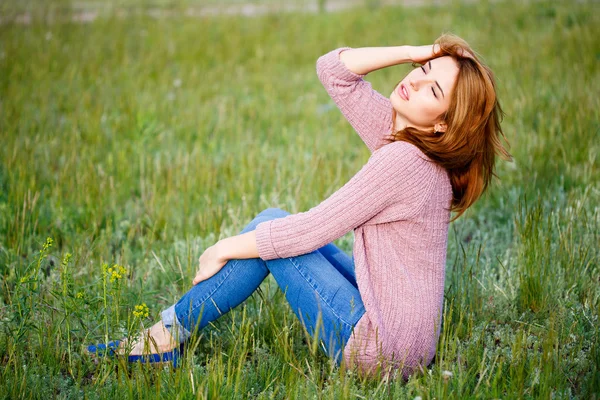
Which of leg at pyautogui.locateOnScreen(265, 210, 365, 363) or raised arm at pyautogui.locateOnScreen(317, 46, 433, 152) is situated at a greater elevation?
raised arm at pyautogui.locateOnScreen(317, 46, 433, 152)

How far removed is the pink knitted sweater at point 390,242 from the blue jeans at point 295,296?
0.21 ft

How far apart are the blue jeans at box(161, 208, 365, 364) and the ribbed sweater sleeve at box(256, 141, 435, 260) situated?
4.8 inches

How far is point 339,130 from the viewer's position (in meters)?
5.45

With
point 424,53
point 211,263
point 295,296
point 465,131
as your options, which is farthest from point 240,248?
point 424,53

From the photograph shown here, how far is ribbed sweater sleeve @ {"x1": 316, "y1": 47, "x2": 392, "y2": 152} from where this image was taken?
2719 millimetres

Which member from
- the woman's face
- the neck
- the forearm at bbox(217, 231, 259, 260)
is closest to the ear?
the woman's face

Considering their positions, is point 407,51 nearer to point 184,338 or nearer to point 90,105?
point 184,338

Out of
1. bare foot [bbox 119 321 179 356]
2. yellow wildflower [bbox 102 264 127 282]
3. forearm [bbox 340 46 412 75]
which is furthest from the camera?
forearm [bbox 340 46 412 75]

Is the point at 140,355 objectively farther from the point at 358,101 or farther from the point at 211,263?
the point at 358,101

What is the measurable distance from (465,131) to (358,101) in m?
0.54

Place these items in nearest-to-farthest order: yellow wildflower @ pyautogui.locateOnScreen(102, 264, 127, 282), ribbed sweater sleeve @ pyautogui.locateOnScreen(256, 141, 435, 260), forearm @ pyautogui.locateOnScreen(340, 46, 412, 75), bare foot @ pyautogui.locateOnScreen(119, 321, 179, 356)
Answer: ribbed sweater sleeve @ pyautogui.locateOnScreen(256, 141, 435, 260)
yellow wildflower @ pyautogui.locateOnScreen(102, 264, 127, 282)
bare foot @ pyautogui.locateOnScreen(119, 321, 179, 356)
forearm @ pyautogui.locateOnScreen(340, 46, 412, 75)

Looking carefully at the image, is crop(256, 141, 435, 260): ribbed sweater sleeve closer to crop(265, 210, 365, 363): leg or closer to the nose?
crop(265, 210, 365, 363): leg

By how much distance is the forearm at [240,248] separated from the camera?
2.42 meters

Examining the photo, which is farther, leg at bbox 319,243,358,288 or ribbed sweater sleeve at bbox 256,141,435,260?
leg at bbox 319,243,358,288
